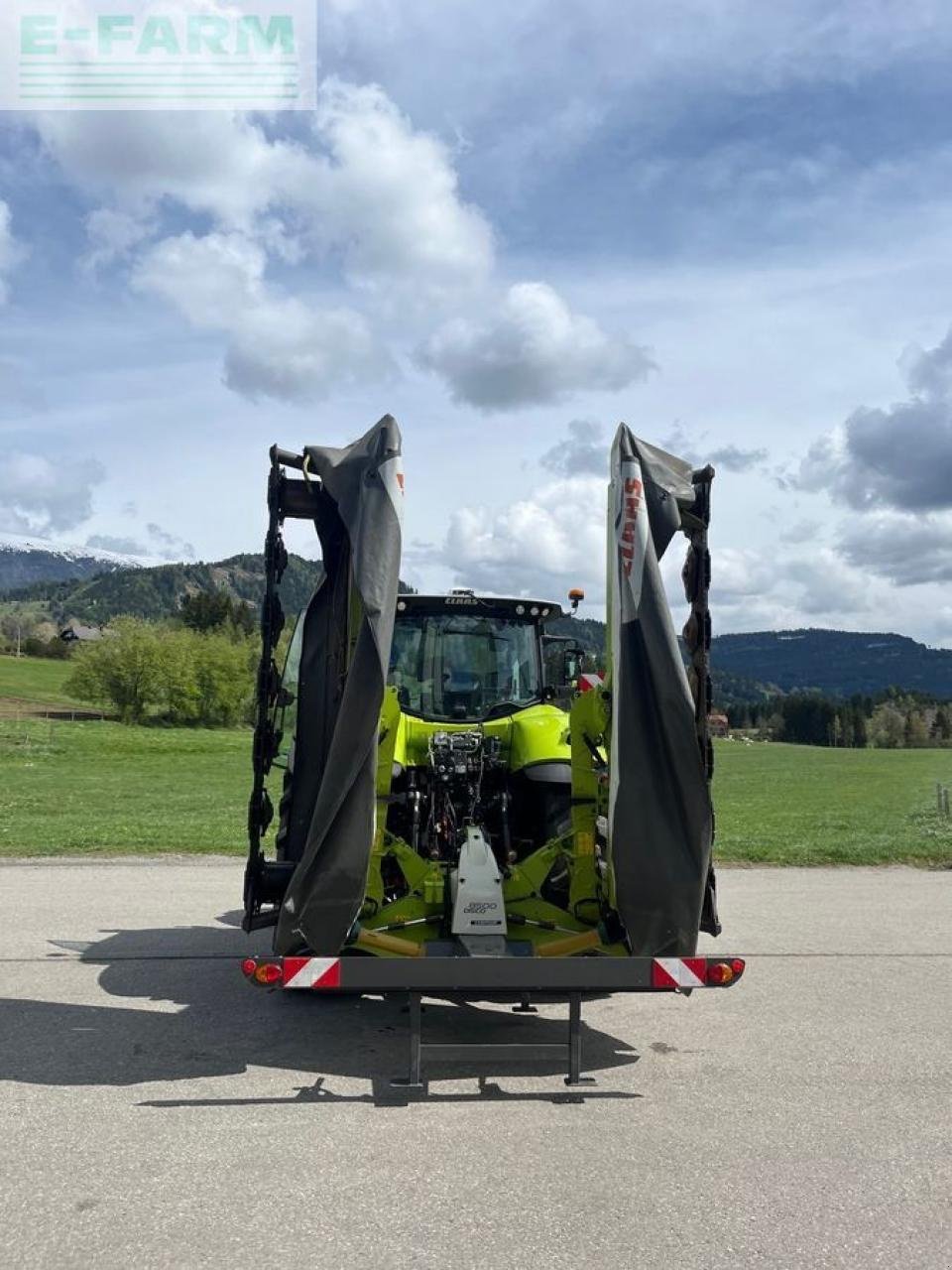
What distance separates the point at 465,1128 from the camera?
15.5 ft

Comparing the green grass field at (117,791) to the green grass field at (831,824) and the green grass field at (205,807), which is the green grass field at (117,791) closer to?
the green grass field at (205,807)

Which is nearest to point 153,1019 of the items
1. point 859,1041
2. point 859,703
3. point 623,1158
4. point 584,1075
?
point 584,1075

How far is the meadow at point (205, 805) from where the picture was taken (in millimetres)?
14656

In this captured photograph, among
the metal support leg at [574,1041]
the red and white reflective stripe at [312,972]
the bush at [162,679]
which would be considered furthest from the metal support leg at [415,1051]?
the bush at [162,679]

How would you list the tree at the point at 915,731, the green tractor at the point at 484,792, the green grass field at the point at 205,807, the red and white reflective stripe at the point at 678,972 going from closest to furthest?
the red and white reflective stripe at the point at 678,972 → the green tractor at the point at 484,792 → the green grass field at the point at 205,807 → the tree at the point at 915,731

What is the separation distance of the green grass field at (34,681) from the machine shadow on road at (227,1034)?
73.6m

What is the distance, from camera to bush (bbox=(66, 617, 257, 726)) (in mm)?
68375

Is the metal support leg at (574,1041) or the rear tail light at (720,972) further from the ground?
the rear tail light at (720,972)

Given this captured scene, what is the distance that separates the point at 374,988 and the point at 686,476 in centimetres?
294

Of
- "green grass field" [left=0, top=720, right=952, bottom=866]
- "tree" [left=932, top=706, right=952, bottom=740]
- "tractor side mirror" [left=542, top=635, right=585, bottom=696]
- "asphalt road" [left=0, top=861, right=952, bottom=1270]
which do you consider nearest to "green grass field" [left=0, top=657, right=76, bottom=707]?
"green grass field" [left=0, top=720, right=952, bottom=866]

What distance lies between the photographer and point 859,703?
14375 centimetres

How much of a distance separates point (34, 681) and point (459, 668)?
313 ft

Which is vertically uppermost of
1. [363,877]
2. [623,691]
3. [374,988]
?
[623,691]

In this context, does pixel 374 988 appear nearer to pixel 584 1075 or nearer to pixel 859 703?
pixel 584 1075
